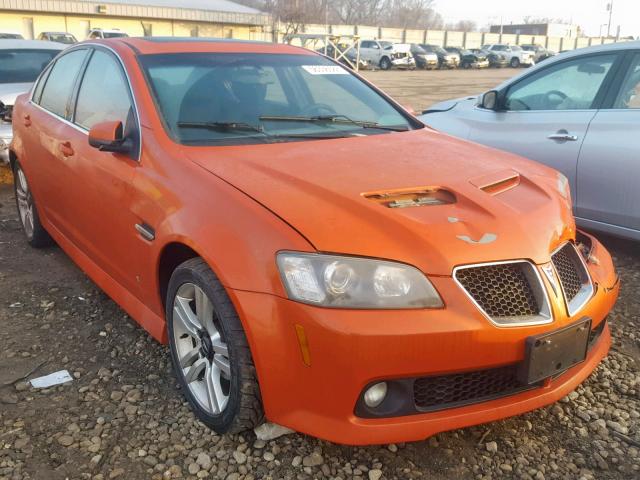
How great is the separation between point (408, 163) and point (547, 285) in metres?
0.87

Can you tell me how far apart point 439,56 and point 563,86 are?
38642 millimetres

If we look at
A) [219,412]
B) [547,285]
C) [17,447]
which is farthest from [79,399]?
[547,285]

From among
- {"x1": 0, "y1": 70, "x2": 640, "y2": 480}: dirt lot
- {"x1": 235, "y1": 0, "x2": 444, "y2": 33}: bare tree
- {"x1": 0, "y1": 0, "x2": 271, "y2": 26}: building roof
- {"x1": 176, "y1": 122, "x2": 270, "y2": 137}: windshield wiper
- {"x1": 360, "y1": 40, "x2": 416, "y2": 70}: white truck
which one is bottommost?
{"x1": 0, "y1": 70, "x2": 640, "y2": 480}: dirt lot

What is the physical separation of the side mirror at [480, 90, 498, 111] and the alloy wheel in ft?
12.0

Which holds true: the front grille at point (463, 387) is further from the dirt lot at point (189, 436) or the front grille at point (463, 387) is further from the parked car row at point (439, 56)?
the parked car row at point (439, 56)

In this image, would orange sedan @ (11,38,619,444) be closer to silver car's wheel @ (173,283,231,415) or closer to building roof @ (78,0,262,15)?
silver car's wheel @ (173,283,231,415)

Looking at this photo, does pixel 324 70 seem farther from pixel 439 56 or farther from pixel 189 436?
pixel 439 56

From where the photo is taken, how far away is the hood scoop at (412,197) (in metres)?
2.38

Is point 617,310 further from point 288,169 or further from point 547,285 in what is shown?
point 288,169

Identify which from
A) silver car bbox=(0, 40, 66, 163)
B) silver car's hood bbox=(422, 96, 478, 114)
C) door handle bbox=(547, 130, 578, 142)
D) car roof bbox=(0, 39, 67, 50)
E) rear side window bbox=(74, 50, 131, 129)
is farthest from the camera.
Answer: car roof bbox=(0, 39, 67, 50)

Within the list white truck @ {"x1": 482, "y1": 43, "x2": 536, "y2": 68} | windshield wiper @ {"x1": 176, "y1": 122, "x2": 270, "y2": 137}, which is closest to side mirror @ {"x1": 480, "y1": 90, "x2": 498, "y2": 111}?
windshield wiper @ {"x1": 176, "y1": 122, "x2": 270, "y2": 137}

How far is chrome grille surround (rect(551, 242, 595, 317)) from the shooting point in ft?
7.55

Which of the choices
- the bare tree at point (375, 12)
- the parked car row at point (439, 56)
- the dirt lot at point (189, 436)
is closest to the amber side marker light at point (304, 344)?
the dirt lot at point (189, 436)

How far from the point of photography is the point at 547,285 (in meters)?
2.20
